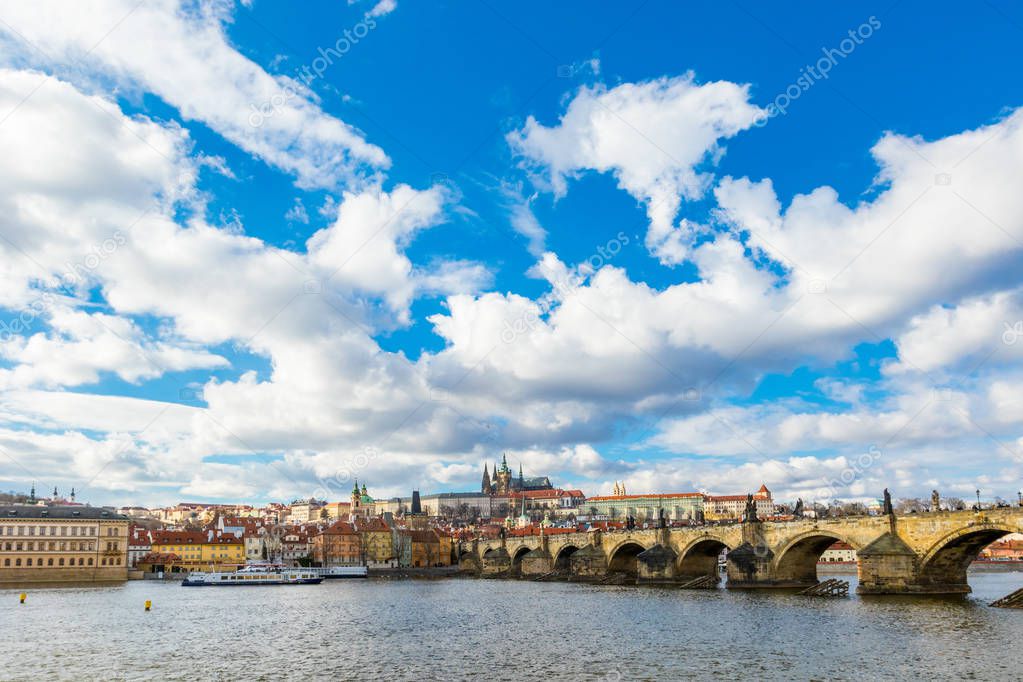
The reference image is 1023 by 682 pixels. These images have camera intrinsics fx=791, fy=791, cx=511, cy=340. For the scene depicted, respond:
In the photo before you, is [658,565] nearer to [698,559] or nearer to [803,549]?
[698,559]

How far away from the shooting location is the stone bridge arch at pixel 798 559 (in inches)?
2484

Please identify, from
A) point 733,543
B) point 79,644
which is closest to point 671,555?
point 733,543

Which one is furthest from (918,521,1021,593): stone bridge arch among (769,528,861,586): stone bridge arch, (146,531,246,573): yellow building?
(146,531,246,573): yellow building

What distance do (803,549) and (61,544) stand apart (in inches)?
3355

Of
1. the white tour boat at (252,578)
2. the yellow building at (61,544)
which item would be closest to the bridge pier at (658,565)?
the white tour boat at (252,578)

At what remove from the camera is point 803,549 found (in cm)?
6475

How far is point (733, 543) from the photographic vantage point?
229ft

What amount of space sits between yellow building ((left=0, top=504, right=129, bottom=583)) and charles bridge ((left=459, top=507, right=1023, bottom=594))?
55893 mm

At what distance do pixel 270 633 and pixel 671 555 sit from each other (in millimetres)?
46268

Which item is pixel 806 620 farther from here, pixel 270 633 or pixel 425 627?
pixel 270 633

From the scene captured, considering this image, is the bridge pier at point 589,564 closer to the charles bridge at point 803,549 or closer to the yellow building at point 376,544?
the charles bridge at point 803,549

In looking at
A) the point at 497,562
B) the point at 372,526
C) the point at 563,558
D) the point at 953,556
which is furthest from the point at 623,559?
the point at 372,526

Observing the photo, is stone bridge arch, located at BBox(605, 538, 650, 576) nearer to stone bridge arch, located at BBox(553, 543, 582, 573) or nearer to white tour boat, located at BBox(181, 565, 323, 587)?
stone bridge arch, located at BBox(553, 543, 582, 573)

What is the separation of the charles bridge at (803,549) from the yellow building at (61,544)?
55.9 meters
